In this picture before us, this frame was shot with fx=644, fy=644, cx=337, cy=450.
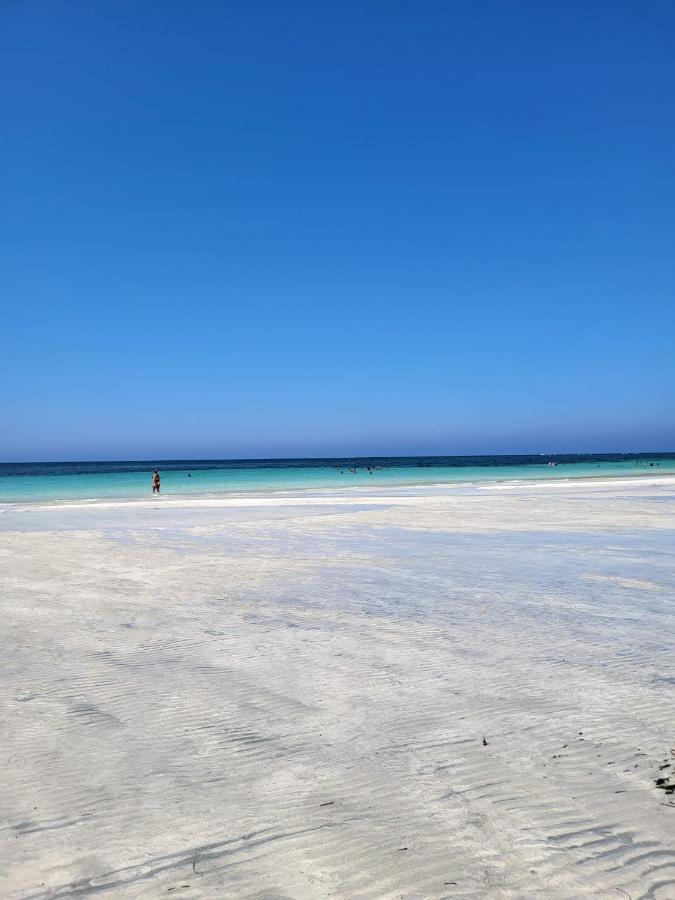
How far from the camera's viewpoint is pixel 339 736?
4.81 meters

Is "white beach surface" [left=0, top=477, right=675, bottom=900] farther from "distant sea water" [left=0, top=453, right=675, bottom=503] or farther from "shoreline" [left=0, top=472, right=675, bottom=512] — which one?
"distant sea water" [left=0, top=453, right=675, bottom=503]

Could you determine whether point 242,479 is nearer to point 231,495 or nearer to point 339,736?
point 231,495

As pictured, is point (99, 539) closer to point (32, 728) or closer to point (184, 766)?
point (32, 728)

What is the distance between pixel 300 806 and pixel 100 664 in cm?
352

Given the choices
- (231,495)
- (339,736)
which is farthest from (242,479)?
(339,736)

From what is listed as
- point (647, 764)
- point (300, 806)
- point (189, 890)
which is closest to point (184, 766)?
point (300, 806)

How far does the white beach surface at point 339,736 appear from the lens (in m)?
3.33

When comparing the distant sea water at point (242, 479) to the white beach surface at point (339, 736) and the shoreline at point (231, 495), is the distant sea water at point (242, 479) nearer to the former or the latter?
the shoreline at point (231, 495)

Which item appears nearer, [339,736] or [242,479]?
[339,736]

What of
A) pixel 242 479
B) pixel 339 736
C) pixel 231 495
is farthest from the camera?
pixel 242 479

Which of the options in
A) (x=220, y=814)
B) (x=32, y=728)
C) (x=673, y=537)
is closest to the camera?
(x=220, y=814)

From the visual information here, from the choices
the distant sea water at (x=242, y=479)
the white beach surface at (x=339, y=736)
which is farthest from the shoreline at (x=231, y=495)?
the white beach surface at (x=339, y=736)

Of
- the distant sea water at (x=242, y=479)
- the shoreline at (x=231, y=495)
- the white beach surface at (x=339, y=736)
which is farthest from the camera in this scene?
the distant sea water at (x=242, y=479)

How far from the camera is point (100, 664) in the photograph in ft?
21.7
